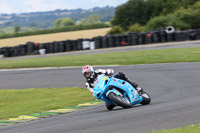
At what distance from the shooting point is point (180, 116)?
7.19 m

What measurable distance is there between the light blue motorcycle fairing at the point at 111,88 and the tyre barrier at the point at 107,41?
79.1 feet

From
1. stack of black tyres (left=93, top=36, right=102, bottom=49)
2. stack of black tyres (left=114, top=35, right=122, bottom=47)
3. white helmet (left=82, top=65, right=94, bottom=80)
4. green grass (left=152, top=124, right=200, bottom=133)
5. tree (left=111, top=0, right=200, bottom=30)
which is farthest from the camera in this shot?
tree (left=111, top=0, right=200, bottom=30)

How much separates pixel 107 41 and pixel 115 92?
85.3ft

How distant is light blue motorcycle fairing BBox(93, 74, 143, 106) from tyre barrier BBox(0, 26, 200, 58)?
2411cm

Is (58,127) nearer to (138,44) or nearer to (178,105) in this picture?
(178,105)

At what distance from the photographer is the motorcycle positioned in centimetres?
923

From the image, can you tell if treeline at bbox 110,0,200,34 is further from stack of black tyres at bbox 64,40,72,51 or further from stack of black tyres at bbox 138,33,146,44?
stack of black tyres at bbox 138,33,146,44

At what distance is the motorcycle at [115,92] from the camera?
9.23m

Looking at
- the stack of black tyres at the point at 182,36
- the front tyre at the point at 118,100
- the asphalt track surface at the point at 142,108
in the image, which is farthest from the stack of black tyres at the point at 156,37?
the front tyre at the point at 118,100

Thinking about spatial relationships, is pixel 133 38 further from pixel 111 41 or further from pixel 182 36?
pixel 182 36

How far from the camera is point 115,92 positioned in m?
9.28

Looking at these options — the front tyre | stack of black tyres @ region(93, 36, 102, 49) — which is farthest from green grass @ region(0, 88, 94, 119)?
stack of black tyres @ region(93, 36, 102, 49)

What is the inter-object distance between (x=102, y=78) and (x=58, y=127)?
7.05 feet

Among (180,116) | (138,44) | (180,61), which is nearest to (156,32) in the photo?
(138,44)
